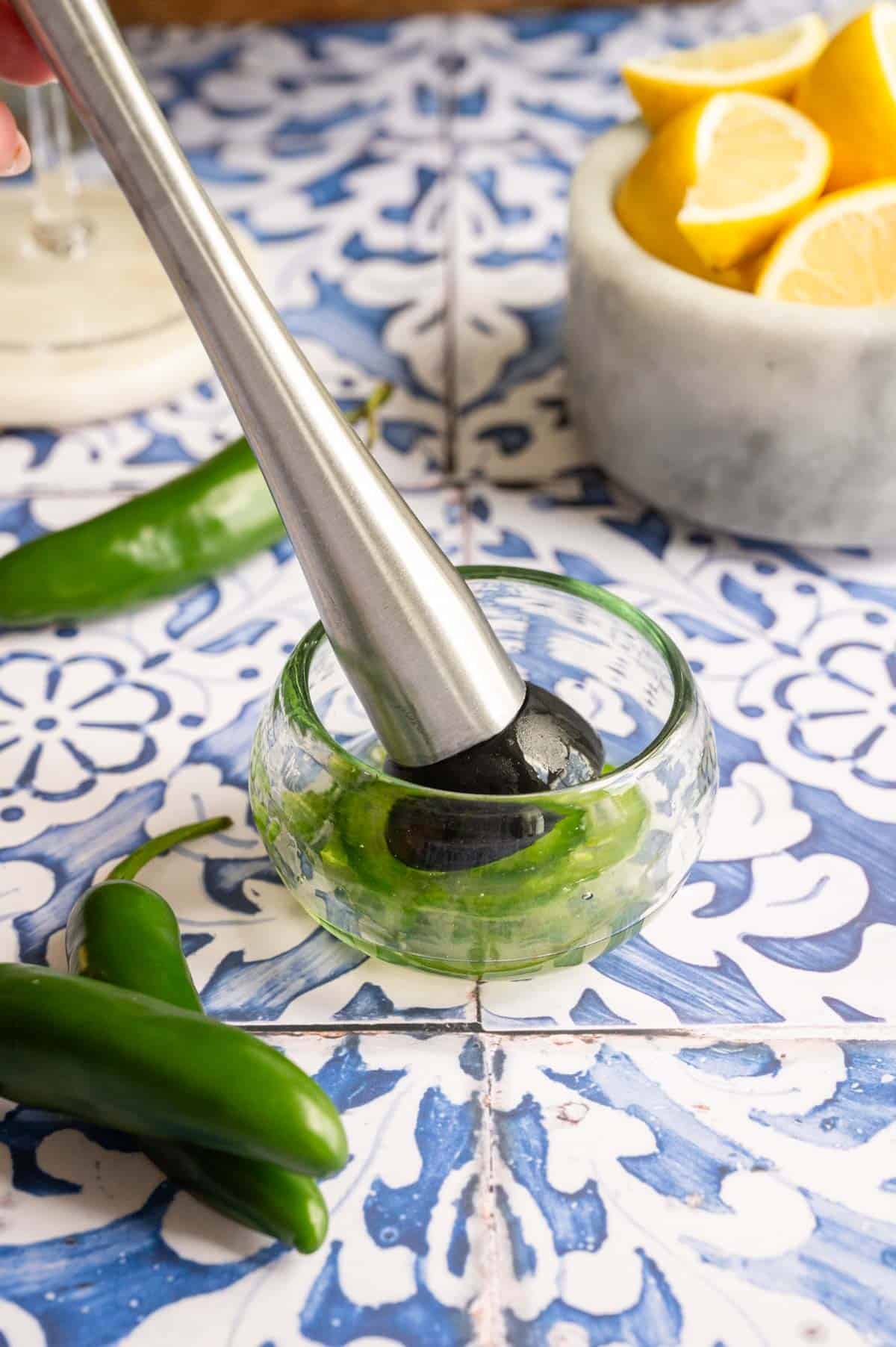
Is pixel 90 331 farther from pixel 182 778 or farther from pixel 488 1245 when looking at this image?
pixel 488 1245

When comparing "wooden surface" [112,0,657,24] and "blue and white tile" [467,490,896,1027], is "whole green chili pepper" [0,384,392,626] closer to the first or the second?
"blue and white tile" [467,490,896,1027]

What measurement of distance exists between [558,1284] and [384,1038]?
115 millimetres

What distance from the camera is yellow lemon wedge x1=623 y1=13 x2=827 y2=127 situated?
81 centimetres

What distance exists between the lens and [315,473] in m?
0.50

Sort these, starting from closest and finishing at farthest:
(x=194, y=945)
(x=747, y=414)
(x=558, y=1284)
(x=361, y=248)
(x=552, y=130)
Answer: (x=558, y=1284)
(x=194, y=945)
(x=747, y=414)
(x=361, y=248)
(x=552, y=130)

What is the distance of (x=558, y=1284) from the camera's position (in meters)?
0.47

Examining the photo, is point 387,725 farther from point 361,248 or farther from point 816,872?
point 361,248

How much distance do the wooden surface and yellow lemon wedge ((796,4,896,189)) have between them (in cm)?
77

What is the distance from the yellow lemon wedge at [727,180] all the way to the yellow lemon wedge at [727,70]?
0.03 m

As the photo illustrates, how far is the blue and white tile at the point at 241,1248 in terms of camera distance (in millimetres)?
454

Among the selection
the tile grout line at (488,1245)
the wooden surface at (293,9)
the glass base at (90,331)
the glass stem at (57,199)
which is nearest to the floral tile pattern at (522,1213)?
the tile grout line at (488,1245)

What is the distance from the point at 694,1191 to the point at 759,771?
233mm

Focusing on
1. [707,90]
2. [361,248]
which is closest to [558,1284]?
[707,90]

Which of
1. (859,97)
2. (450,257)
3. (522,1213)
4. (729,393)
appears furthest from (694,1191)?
(450,257)
